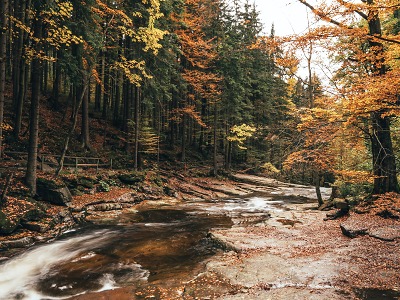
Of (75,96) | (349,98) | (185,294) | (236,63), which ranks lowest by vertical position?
(185,294)

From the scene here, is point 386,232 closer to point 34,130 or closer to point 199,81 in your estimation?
point 34,130

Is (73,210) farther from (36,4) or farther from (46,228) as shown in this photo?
(36,4)

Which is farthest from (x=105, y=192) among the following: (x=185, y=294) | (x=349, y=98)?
(x=349, y=98)

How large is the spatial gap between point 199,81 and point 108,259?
73.4 feet

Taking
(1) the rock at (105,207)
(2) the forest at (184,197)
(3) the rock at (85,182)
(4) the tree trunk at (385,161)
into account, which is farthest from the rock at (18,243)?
(4) the tree trunk at (385,161)

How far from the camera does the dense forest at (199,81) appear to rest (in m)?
8.93

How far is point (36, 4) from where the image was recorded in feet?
36.3

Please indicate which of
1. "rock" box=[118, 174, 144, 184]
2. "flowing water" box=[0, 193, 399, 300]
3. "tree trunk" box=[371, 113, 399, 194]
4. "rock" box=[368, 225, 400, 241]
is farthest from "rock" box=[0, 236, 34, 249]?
"tree trunk" box=[371, 113, 399, 194]

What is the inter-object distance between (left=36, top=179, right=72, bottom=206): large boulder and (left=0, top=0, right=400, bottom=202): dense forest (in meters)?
0.57

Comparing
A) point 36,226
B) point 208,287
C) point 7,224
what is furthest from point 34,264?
point 208,287

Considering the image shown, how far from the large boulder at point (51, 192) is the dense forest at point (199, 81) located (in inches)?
22.5

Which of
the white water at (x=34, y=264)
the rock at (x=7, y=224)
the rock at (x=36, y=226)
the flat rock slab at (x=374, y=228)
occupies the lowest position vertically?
the white water at (x=34, y=264)

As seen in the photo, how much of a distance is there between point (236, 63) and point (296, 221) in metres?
20.8

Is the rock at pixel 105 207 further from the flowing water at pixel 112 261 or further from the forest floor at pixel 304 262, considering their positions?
the forest floor at pixel 304 262
